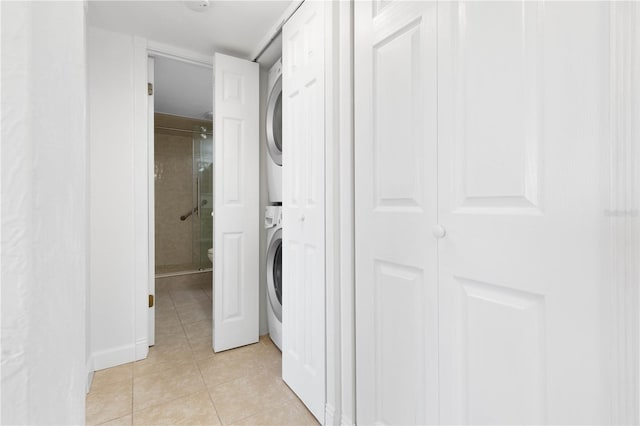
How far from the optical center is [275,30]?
1956 millimetres

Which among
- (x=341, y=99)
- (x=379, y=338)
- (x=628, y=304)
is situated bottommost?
(x=379, y=338)

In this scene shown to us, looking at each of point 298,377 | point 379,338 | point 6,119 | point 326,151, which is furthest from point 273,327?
point 6,119

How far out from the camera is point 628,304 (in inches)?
23.3

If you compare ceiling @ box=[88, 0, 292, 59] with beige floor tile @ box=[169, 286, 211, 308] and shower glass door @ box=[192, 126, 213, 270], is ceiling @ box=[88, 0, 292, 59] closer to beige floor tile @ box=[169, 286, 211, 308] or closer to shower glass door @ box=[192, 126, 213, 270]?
shower glass door @ box=[192, 126, 213, 270]

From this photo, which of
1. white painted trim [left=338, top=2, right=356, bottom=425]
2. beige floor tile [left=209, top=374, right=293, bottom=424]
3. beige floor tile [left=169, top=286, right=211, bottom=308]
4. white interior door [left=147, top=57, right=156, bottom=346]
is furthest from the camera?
beige floor tile [left=169, top=286, right=211, bottom=308]

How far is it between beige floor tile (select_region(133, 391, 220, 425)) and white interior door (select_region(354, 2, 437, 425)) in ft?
2.67

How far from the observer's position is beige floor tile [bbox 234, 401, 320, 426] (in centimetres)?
148

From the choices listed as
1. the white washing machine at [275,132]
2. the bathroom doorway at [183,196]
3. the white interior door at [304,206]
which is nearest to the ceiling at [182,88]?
the bathroom doorway at [183,196]

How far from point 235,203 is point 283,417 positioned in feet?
4.76

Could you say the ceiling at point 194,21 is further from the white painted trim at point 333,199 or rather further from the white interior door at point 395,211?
the white interior door at point 395,211

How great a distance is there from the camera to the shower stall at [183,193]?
431cm

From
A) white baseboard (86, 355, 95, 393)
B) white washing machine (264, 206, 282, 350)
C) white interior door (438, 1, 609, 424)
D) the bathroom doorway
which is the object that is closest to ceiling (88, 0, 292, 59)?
the bathroom doorway

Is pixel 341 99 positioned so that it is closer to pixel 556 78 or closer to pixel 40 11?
pixel 556 78

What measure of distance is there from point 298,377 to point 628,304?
1481 mm
